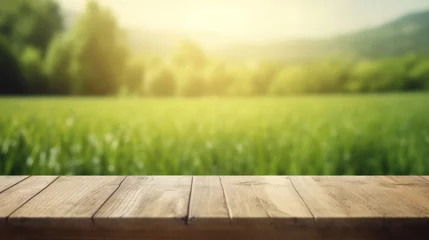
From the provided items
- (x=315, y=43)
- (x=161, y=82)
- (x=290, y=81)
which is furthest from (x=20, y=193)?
(x=315, y=43)

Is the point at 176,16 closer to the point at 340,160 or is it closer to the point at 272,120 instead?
the point at 272,120

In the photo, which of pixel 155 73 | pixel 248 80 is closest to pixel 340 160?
pixel 248 80

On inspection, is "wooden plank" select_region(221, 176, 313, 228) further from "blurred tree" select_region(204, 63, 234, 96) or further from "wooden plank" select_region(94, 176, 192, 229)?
"blurred tree" select_region(204, 63, 234, 96)

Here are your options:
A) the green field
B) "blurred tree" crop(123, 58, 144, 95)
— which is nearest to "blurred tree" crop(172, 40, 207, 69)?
"blurred tree" crop(123, 58, 144, 95)

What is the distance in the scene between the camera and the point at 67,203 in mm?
1145

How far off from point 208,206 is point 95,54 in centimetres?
910

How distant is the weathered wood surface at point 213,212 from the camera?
3.40ft

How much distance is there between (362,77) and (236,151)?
6.18m

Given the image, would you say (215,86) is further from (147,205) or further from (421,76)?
(147,205)

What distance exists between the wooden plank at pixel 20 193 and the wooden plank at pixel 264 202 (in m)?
0.50

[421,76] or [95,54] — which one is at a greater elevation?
[95,54]

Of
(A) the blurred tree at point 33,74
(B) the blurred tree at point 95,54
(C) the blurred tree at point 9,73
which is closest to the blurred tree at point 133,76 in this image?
(B) the blurred tree at point 95,54

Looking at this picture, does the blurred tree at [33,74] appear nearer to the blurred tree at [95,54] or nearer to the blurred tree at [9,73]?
the blurred tree at [9,73]

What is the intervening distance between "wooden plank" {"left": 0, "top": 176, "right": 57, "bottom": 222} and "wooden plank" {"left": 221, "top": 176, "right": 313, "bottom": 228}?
496 mm
